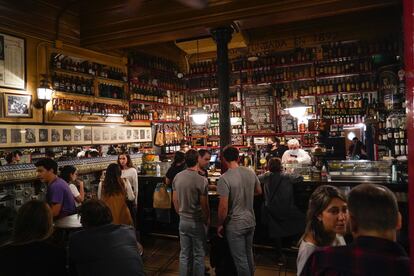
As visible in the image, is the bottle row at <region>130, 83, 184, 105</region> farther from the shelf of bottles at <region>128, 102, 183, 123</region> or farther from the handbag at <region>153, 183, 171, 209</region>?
the handbag at <region>153, 183, 171, 209</region>

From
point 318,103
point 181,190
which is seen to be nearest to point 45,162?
point 181,190

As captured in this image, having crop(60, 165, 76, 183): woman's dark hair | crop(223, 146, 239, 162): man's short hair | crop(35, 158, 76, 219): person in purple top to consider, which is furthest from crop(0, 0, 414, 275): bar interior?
crop(223, 146, 239, 162): man's short hair

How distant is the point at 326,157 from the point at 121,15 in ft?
15.9

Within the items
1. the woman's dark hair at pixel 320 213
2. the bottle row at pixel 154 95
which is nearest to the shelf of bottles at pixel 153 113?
the bottle row at pixel 154 95

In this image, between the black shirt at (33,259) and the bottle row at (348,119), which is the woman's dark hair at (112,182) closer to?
the black shirt at (33,259)

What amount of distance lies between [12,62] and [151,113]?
3926mm

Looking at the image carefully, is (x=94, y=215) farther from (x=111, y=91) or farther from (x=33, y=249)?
(x=111, y=91)

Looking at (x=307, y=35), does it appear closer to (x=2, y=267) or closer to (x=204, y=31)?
(x=204, y=31)

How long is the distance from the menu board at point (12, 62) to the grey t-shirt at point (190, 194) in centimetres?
402

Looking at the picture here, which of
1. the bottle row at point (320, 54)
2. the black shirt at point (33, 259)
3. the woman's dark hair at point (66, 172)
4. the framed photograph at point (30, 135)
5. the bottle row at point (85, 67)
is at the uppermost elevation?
the bottle row at point (320, 54)

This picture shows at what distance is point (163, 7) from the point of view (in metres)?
6.16

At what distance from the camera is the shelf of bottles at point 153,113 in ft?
28.0

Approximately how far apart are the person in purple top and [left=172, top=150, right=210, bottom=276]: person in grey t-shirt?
4.04 feet

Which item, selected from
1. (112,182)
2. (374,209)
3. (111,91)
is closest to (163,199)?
(112,182)
